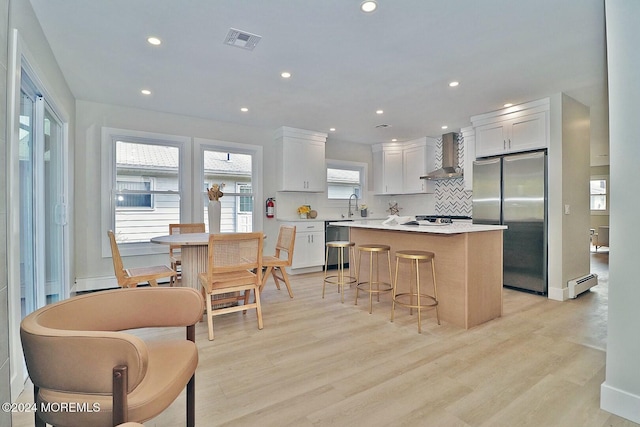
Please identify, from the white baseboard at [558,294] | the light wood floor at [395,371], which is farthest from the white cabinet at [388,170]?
the light wood floor at [395,371]

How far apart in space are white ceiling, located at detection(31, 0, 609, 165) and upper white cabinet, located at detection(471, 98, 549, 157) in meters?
0.21

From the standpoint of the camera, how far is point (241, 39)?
2.57m

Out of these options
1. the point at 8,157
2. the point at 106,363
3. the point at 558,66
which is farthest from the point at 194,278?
the point at 558,66

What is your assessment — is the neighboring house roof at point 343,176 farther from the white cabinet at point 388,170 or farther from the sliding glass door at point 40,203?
the sliding glass door at point 40,203

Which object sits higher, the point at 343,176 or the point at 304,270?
the point at 343,176

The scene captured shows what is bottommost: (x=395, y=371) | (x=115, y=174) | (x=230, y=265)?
(x=395, y=371)

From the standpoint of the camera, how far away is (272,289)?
4.39 m

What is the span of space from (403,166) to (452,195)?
1.10 meters

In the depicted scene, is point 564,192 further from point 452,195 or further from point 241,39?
point 241,39

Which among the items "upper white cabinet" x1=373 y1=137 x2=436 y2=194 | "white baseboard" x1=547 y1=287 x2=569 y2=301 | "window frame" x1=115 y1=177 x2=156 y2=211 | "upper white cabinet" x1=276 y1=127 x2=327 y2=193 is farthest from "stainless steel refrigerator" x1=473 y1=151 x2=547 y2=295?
"window frame" x1=115 y1=177 x2=156 y2=211

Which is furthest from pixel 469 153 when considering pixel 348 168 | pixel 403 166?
pixel 348 168

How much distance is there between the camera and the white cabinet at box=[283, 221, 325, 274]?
525 cm

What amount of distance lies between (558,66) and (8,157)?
4.37 meters

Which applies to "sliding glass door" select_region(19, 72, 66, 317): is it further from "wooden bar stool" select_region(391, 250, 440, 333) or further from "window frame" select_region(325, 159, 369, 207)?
"window frame" select_region(325, 159, 369, 207)
